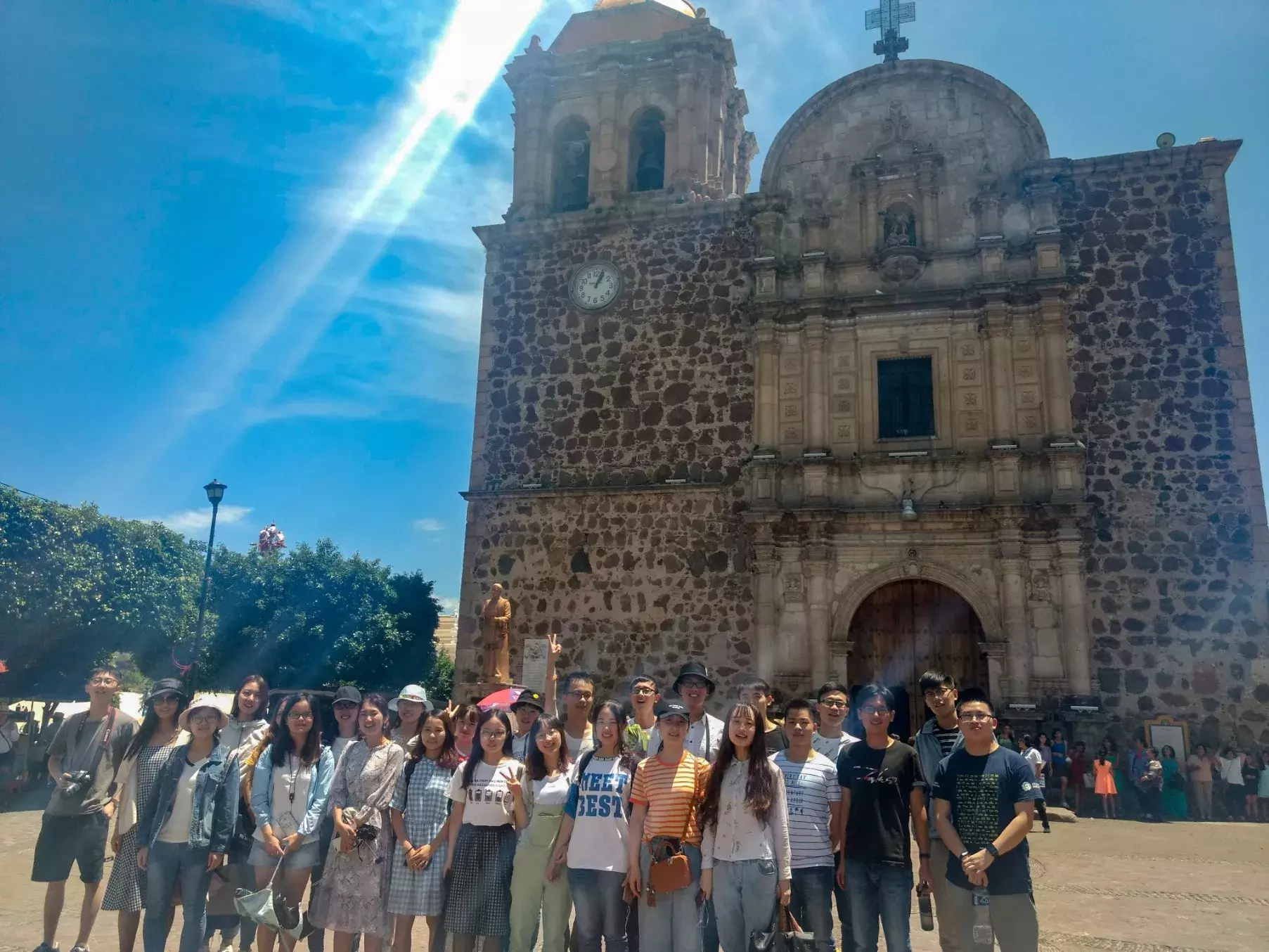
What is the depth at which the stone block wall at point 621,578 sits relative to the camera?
13.7 meters

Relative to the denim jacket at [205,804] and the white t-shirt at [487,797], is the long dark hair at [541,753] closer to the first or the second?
the white t-shirt at [487,797]

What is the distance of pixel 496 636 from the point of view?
13.0 metres

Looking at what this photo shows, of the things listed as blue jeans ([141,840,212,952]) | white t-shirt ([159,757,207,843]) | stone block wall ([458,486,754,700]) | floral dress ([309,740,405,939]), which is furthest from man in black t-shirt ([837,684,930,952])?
stone block wall ([458,486,754,700])

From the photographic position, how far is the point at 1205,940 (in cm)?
587

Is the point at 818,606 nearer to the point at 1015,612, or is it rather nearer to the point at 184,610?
the point at 1015,612

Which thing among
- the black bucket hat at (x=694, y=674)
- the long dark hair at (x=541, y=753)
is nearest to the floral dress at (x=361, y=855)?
the long dark hair at (x=541, y=753)

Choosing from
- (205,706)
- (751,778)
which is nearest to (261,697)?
(205,706)

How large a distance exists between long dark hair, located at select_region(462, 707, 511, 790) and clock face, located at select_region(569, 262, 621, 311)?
37.2 feet

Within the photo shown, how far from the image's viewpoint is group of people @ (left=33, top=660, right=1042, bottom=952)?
432cm

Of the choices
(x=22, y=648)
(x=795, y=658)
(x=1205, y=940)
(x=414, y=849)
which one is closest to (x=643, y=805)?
(x=414, y=849)

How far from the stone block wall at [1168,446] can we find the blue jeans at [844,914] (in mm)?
9020

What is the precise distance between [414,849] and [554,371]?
11.3 metres

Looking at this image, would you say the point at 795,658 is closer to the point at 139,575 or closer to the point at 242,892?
the point at 242,892

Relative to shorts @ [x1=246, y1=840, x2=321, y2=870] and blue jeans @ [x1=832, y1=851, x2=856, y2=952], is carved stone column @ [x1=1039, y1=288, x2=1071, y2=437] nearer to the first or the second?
blue jeans @ [x1=832, y1=851, x2=856, y2=952]
